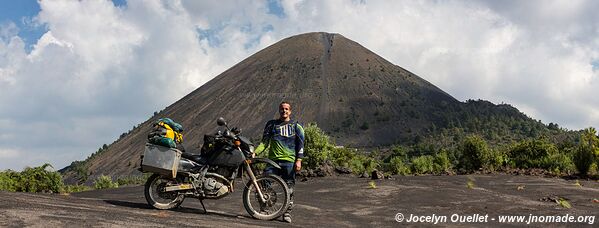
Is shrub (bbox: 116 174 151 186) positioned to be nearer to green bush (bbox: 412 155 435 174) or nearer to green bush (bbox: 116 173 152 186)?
green bush (bbox: 116 173 152 186)

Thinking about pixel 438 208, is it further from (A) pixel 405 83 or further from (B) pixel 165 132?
(A) pixel 405 83

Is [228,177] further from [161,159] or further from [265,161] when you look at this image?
[161,159]

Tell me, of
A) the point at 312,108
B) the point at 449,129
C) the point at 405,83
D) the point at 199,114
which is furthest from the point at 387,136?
the point at 199,114

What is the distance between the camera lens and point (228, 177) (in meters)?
8.99

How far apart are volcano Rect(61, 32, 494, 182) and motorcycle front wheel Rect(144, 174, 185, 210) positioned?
113 meters

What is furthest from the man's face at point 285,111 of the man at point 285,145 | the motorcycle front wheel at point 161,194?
the motorcycle front wheel at point 161,194

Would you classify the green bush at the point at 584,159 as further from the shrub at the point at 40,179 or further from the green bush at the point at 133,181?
the green bush at the point at 133,181

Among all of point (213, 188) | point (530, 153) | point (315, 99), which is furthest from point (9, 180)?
point (315, 99)

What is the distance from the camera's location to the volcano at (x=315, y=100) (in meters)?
136

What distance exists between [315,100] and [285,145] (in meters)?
143

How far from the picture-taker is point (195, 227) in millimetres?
7074

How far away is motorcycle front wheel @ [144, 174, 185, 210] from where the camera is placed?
9.23 m

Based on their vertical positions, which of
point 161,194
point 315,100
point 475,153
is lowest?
point 161,194

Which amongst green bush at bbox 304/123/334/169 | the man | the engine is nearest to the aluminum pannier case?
the engine
